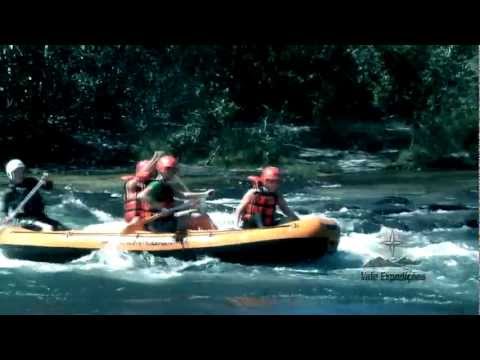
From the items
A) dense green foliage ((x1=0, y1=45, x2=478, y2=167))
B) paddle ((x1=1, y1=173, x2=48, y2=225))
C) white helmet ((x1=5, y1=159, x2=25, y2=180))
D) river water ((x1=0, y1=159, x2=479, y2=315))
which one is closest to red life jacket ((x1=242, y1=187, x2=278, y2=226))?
river water ((x1=0, y1=159, x2=479, y2=315))

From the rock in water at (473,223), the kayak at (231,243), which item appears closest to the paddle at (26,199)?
the kayak at (231,243)

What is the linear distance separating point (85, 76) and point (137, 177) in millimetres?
810

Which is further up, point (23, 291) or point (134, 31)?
point (134, 31)

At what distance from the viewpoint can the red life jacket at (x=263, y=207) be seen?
7.31 metres

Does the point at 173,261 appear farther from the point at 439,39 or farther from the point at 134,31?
the point at 439,39

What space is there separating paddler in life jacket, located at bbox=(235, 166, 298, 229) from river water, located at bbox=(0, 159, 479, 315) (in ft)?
0.23

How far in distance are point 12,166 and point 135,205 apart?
89 centimetres

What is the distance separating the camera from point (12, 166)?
287 inches

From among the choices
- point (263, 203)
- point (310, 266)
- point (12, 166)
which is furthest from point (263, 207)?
point (12, 166)

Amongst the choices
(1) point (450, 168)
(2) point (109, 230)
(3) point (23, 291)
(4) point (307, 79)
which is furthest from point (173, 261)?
(1) point (450, 168)

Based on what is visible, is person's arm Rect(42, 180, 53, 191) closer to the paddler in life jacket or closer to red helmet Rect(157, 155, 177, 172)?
red helmet Rect(157, 155, 177, 172)

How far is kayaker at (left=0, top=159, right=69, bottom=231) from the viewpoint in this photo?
24.0 feet

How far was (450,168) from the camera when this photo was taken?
23.9 ft
